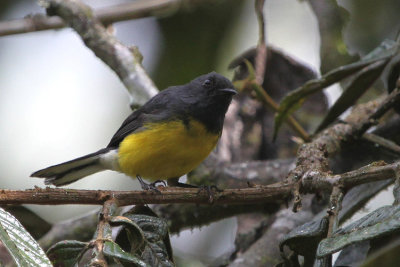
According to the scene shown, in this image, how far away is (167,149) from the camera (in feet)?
12.9

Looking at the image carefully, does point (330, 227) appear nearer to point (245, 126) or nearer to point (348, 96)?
point (348, 96)

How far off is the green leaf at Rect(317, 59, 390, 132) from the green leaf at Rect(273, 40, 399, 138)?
82mm

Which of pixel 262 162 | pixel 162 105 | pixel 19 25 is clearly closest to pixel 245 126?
pixel 262 162

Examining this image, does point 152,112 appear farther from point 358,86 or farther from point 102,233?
point 102,233

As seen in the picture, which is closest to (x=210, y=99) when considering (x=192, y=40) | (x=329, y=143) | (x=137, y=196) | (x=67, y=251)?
(x=329, y=143)

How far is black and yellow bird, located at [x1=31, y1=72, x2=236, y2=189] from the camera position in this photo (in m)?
3.94

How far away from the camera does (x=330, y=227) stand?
2.16 m

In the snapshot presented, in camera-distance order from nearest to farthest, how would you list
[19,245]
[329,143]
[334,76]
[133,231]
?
[19,245]
[133,231]
[334,76]
[329,143]

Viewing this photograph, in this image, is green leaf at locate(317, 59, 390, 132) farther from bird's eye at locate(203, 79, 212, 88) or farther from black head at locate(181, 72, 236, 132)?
bird's eye at locate(203, 79, 212, 88)

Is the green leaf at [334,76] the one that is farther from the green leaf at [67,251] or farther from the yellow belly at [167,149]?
the green leaf at [67,251]

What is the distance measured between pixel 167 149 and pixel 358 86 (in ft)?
4.39

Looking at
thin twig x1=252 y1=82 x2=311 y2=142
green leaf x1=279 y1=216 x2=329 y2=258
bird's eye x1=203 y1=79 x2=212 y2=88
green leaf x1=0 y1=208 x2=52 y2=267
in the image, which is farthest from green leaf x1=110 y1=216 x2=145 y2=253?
bird's eye x1=203 y1=79 x2=212 y2=88

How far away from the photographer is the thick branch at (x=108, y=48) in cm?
429

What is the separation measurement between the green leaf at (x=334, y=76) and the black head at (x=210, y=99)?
59cm
